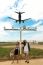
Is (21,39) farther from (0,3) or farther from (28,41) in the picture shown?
(0,3)

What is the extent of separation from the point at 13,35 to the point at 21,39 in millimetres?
146

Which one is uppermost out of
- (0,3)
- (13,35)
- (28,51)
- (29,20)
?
(0,3)

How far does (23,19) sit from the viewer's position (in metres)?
3.99

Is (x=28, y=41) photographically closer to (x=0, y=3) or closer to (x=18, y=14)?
(x=18, y=14)

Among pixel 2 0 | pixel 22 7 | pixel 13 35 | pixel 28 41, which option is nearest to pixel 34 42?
pixel 28 41

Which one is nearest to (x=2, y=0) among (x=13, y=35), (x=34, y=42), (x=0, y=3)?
(x=0, y=3)

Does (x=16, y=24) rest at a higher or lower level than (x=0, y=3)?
lower

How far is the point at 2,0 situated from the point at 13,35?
59 centimetres

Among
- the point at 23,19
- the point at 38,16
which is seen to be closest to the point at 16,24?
the point at 23,19

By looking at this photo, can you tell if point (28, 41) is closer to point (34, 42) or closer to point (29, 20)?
point (34, 42)

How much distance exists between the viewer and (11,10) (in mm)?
3969

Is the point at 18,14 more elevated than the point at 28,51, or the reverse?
the point at 18,14

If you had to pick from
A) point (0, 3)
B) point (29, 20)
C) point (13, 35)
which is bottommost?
point (13, 35)

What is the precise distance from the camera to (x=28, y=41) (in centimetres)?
397
